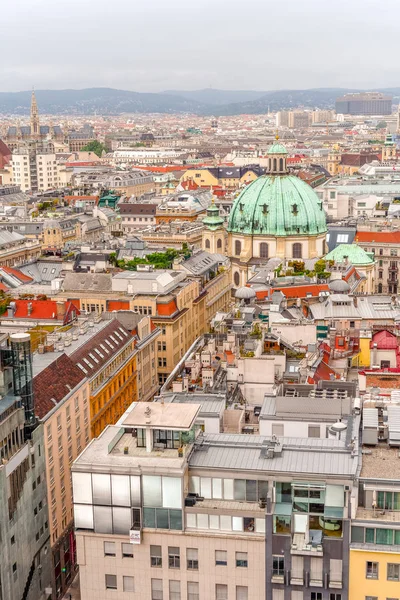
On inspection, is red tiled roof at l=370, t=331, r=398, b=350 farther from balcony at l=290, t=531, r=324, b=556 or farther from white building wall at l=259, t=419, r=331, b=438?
balcony at l=290, t=531, r=324, b=556

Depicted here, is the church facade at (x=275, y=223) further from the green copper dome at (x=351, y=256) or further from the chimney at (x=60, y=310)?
the chimney at (x=60, y=310)

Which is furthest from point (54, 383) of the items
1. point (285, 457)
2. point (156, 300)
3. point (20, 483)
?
point (156, 300)

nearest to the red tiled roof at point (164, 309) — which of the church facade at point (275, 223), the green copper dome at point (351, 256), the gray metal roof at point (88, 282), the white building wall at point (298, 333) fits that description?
the gray metal roof at point (88, 282)

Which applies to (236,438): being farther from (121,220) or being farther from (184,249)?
(121,220)

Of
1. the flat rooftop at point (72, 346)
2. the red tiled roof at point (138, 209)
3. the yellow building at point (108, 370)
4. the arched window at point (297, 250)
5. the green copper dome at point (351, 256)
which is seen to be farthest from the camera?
the red tiled roof at point (138, 209)

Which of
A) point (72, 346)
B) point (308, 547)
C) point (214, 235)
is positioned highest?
point (214, 235)

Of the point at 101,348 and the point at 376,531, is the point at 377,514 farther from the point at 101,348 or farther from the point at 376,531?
the point at 101,348
